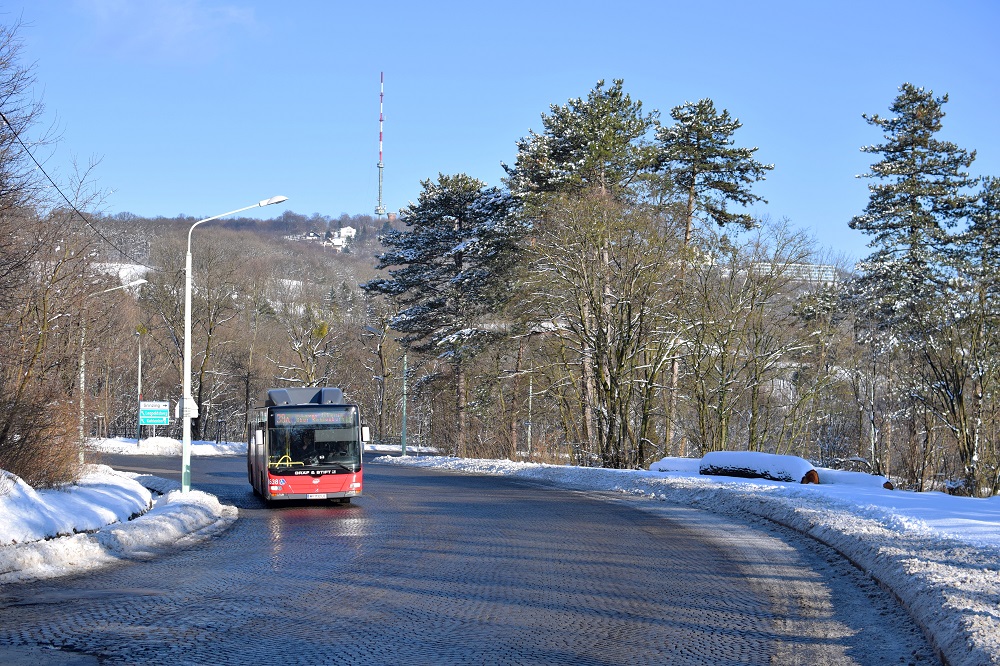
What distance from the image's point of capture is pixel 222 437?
324 feet

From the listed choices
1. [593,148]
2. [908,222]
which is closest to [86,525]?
[593,148]

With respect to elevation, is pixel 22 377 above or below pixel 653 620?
above

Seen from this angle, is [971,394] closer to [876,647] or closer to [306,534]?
[306,534]

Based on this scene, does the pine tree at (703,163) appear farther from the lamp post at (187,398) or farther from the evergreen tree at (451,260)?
the lamp post at (187,398)

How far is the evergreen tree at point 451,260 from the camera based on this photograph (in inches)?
1911

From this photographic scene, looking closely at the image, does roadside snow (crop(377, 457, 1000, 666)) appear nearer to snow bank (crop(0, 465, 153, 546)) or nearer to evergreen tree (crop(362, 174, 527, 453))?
snow bank (crop(0, 465, 153, 546))

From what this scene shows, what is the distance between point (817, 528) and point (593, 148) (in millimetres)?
28338

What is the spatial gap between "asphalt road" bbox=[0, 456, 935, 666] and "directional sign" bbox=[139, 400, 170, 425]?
42.7 metres

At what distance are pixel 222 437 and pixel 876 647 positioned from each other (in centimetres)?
9673

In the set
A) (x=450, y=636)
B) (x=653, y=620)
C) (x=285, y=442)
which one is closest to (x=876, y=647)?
(x=653, y=620)

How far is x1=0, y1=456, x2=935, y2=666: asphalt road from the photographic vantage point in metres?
7.64

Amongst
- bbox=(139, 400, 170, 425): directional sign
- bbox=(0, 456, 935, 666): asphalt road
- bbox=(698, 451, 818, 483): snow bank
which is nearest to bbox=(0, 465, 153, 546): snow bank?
bbox=(0, 456, 935, 666): asphalt road

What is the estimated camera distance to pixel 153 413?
5744 centimetres

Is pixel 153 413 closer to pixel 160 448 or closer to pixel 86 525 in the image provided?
pixel 160 448
